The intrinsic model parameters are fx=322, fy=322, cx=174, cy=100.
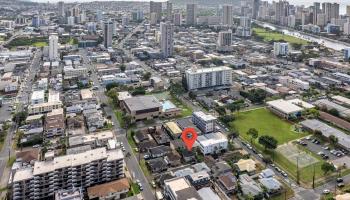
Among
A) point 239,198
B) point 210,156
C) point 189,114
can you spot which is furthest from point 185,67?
point 239,198

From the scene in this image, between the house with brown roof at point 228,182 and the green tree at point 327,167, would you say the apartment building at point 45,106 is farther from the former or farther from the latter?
the green tree at point 327,167

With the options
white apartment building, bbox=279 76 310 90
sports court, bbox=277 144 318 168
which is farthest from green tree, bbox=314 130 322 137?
white apartment building, bbox=279 76 310 90

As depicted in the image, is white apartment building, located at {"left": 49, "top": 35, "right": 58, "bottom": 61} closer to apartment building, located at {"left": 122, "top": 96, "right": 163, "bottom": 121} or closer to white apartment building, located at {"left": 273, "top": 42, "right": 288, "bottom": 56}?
apartment building, located at {"left": 122, "top": 96, "right": 163, "bottom": 121}

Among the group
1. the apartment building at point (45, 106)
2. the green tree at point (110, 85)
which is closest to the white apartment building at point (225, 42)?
the green tree at point (110, 85)

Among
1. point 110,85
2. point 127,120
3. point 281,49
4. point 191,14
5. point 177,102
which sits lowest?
point 127,120

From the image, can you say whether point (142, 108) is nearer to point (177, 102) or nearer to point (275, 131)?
point (177, 102)

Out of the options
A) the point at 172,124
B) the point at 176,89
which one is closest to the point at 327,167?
the point at 172,124
